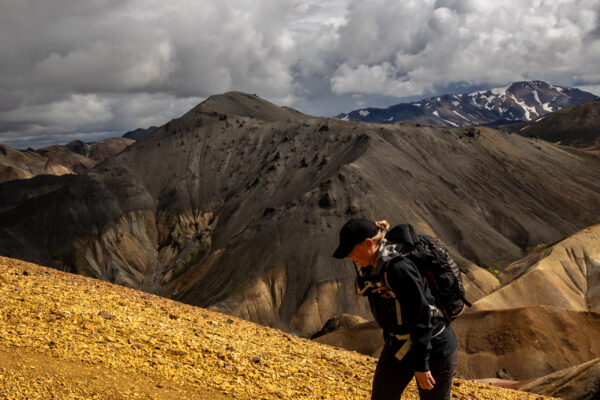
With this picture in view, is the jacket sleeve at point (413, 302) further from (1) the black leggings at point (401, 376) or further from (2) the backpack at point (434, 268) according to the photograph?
(1) the black leggings at point (401, 376)

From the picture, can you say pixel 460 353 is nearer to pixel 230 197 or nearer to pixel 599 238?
pixel 599 238

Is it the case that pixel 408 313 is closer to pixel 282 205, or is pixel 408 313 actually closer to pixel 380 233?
pixel 380 233

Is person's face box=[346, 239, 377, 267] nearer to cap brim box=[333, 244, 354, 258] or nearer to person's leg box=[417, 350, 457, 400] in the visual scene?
cap brim box=[333, 244, 354, 258]

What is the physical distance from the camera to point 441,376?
4.90 metres

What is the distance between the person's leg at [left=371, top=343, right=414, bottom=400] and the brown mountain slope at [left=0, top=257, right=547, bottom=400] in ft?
5.38

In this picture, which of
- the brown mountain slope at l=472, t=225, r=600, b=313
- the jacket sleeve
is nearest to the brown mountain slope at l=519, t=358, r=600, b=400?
the jacket sleeve

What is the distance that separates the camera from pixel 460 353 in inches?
936

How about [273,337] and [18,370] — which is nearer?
[18,370]

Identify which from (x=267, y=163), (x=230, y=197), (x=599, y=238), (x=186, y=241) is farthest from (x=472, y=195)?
(x=186, y=241)

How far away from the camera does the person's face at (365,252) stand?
464 cm

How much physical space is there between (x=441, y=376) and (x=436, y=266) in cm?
130

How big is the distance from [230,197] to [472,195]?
201 feet

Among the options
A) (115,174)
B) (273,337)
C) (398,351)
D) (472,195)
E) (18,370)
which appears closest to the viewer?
(398,351)

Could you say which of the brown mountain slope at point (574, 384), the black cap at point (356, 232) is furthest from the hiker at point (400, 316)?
the brown mountain slope at point (574, 384)
